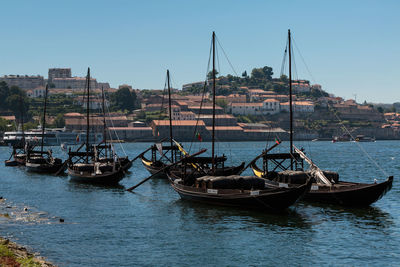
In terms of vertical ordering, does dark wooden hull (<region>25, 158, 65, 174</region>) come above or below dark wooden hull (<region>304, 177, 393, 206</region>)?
below

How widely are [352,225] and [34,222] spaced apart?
22.8 m

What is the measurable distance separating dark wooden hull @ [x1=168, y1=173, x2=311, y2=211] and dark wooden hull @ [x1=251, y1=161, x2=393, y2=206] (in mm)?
5642

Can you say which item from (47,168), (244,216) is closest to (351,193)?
(244,216)

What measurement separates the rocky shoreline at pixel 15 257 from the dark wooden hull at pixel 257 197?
58.9 ft

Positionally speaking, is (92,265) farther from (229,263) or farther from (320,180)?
(320,180)

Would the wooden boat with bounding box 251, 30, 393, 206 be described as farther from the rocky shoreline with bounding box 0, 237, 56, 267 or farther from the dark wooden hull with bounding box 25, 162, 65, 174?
the dark wooden hull with bounding box 25, 162, 65, 174

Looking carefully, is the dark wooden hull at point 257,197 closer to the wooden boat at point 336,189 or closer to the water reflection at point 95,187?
the wooden boat at point 336,189

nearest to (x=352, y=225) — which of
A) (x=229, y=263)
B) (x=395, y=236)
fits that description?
(x=395, y=236)

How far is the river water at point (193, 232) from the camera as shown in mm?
30531

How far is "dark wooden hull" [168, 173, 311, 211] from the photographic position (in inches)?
1631

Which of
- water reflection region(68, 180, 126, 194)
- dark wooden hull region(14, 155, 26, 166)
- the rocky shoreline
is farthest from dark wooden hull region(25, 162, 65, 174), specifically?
the rocky shoreline

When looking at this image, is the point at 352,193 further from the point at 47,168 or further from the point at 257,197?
the point at 47,168

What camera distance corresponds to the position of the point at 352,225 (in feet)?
128

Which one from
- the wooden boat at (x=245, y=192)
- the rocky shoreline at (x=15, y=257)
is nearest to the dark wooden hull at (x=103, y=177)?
the wooden boat at (x=245, y=192)
